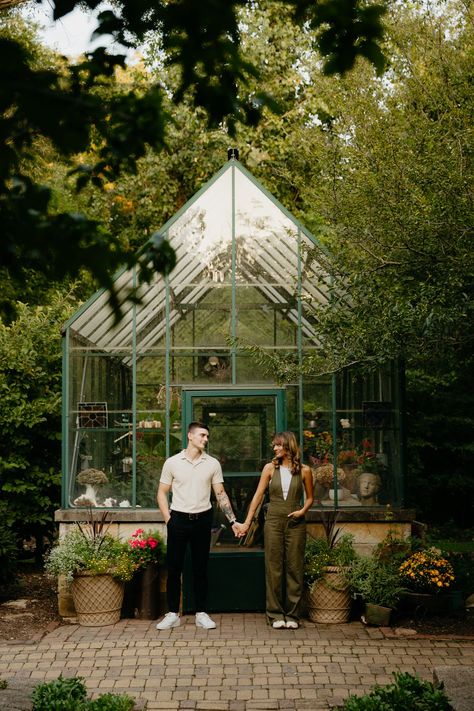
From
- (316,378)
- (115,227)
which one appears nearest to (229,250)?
(316,378)

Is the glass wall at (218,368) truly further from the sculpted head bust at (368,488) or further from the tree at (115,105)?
the tree at (115,105)

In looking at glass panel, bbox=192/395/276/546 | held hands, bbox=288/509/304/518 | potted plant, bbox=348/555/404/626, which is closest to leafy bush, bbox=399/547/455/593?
potted plant, bbox=348/555/404/626

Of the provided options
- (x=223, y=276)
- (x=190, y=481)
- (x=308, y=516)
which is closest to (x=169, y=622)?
(x=190, y=481)

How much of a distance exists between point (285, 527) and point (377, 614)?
3.78 ft

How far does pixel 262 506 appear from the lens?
983 cm

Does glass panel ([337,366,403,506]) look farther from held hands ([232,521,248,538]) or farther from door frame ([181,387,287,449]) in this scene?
held hands ([232,521,248,538])

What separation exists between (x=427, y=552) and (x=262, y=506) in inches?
68.2

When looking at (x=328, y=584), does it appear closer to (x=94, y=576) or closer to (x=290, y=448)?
(x=290, y=448)

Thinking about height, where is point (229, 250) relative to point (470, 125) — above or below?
below

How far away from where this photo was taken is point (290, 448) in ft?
29.5

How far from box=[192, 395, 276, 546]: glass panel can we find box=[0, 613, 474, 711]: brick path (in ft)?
4.67

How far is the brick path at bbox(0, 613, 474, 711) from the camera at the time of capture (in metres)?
6.62

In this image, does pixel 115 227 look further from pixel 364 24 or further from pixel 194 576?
pixel 364 24

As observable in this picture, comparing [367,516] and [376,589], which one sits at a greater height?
[367,516]
